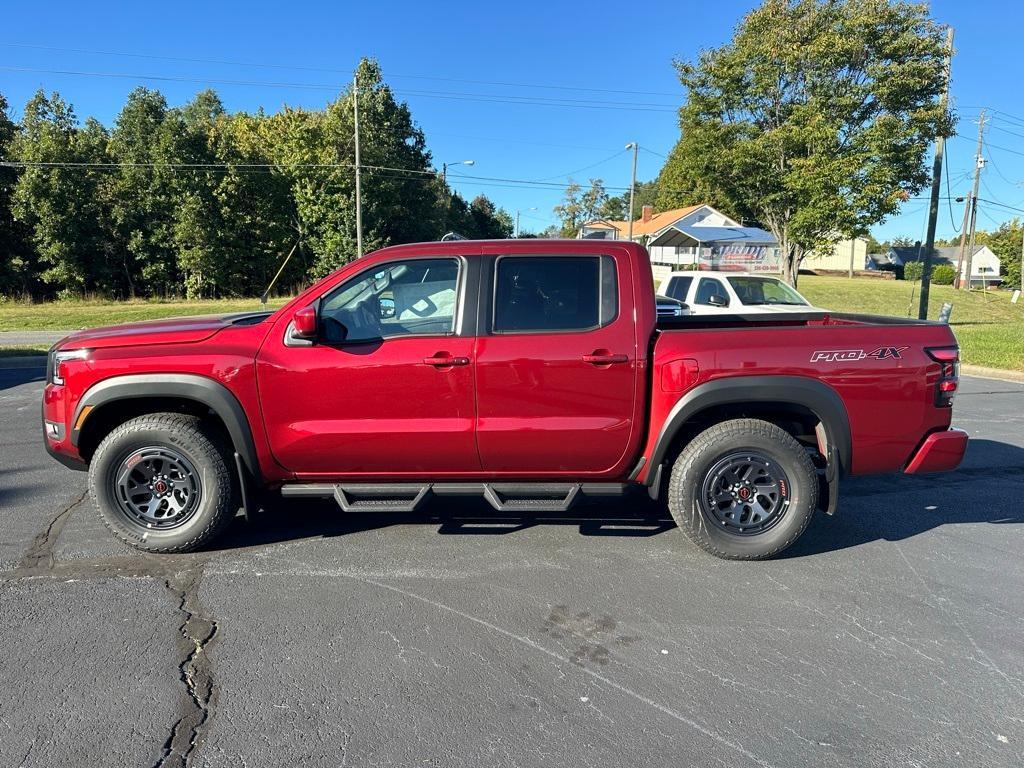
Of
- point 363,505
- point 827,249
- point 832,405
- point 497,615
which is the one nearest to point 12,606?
point 363,505

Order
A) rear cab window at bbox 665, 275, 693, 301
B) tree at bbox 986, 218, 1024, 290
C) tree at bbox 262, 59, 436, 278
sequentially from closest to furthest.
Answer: rear cab window at bbox 665, 275, 693, 301 → tree at bbox 262, 59, 436, 278 → tree at bbox 986, 218, 1024, 290

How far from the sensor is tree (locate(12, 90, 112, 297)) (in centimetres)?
2911

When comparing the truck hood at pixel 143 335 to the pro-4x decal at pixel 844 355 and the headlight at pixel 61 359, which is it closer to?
the headlight at pixel 61 359

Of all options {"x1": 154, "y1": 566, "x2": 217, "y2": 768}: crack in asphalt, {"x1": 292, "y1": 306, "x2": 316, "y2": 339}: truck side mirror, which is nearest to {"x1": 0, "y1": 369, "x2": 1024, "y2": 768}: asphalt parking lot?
{"x1": 154, "y1": 566, "x2": 217, "y2": 768}: crack in asphalt

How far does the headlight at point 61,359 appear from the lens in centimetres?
395

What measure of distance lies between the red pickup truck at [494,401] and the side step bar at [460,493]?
12 millimetres

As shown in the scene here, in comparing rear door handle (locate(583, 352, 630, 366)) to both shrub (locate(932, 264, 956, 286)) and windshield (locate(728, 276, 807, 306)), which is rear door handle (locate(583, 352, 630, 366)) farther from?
shrub (locate(932, 264, 956, 286))

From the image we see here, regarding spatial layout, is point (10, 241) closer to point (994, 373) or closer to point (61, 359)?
point (61, 359)

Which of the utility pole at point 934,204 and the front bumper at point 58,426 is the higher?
the utility pole at point 934,204

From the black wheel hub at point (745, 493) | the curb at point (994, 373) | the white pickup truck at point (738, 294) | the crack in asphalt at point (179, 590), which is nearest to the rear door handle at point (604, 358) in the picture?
the black wheel hub at point (745, 493)

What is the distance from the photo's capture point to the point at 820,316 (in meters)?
5.26

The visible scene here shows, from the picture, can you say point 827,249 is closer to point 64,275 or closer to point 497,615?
point 497,615

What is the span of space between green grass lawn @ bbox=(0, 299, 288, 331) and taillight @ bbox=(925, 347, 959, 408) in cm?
1660

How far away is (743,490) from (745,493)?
22 millimetres
